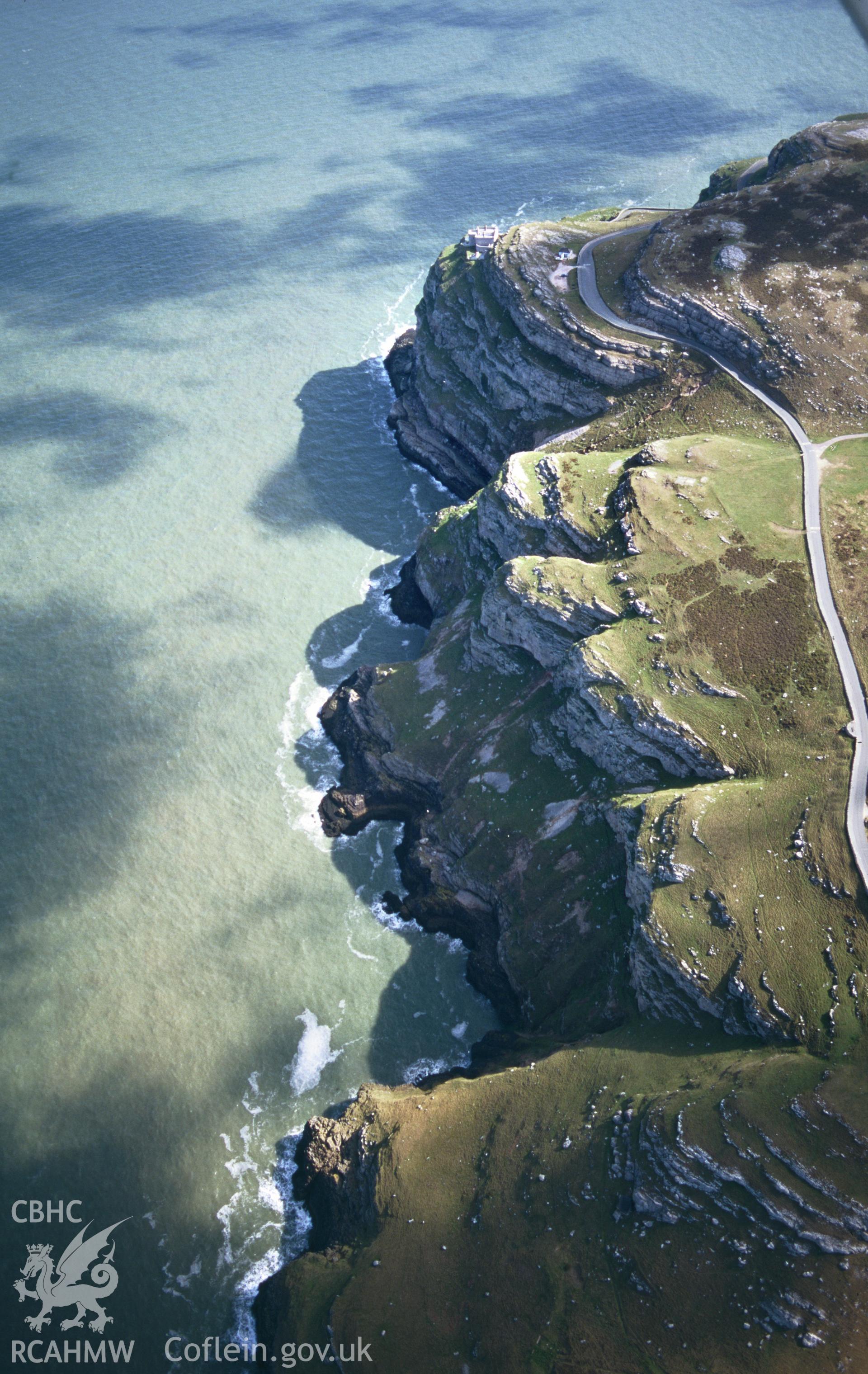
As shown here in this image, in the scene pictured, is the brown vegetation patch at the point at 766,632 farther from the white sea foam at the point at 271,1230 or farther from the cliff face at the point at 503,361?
the white sea foam at the point at 271,1230

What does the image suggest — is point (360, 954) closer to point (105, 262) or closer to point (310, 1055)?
point (310, 1055)

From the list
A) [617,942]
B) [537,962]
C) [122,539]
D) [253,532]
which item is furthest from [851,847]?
[122,539]


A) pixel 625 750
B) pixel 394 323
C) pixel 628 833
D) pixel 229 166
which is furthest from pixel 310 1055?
pixel 229 166

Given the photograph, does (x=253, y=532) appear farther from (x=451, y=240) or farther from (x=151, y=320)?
(x=451, y=240)

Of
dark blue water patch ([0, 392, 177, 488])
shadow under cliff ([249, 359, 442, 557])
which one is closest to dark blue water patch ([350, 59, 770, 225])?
shadow under cliff ([249, 359, 442, 557])

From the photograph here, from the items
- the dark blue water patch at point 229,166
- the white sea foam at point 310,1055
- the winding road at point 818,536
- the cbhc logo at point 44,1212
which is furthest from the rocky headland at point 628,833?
the dark blue water patch at point 229,166
